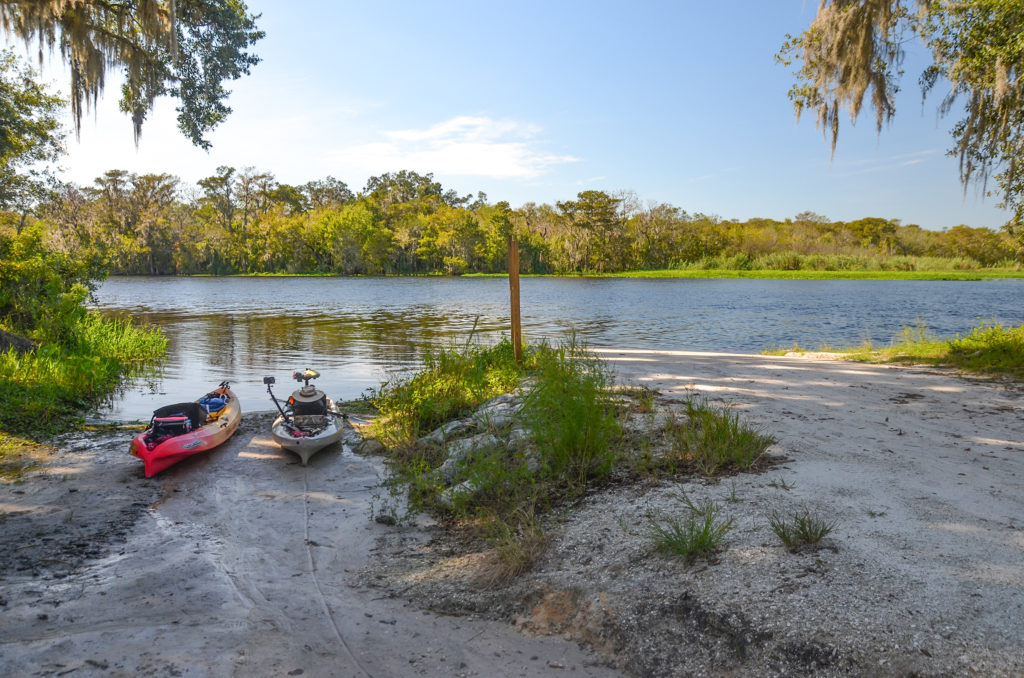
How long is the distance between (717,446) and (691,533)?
5.56ft

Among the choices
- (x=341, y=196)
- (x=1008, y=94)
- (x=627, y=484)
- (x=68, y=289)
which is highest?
(x=341, y=196)

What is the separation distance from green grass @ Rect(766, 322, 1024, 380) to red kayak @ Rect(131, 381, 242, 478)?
12467mm

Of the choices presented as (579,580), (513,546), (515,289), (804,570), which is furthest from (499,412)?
(804,570)

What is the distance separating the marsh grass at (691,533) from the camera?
386 centimetres

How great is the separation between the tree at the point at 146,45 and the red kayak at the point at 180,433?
6043mm

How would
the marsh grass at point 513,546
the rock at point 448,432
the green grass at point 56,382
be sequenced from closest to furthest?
the marsh grass at point 513,546
the rock at point 448,432
the green grass at point 56,382

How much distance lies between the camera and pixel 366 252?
299 feet

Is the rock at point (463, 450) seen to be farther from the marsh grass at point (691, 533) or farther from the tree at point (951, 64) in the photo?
the tree at point (951, 64)

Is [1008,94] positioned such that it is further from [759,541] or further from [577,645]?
[577,645]

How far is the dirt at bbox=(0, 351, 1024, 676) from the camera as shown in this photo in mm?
3082

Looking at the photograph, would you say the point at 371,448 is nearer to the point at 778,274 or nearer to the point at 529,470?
the point at 529,470

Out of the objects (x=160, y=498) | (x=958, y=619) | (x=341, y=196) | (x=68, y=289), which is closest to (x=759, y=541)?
(x=958, y=619)

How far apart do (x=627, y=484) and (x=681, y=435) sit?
88 cm

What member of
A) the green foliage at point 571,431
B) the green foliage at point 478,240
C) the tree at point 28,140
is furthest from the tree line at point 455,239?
the green foliage at point 571,431
